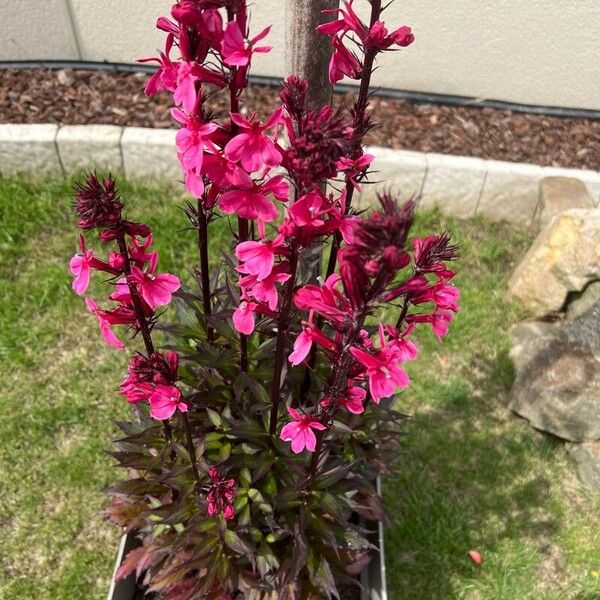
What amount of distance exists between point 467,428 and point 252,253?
245 cm

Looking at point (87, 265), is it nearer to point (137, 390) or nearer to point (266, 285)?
point (137, 390)

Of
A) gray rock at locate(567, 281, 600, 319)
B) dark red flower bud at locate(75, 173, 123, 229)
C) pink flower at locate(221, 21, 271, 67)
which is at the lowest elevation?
gray rock at locate(567, 281, 600, 319)

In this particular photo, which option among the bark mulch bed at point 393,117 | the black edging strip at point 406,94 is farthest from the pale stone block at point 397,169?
the black edging strip at point 406,94

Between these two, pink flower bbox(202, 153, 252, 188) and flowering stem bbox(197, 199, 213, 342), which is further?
flowering stem bbox(197, 199, 213, 342)

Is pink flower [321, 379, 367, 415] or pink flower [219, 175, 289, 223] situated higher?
pink flower [219, 175, 289, 223]


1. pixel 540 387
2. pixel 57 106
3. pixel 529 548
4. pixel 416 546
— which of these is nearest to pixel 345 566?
pixel 416 546

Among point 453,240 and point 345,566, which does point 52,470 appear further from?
point 453,240

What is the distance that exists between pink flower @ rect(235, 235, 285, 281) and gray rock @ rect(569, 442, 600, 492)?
264cm

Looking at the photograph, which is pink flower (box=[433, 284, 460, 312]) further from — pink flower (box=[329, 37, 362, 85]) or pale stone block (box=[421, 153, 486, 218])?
pale stone block (box=[421, 153, 486, 218])

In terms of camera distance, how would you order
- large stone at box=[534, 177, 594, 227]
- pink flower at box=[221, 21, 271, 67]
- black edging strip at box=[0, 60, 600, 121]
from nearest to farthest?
1. pink flower at box=[221, 21, 271, 67]
2. large stone at box=[534, 177, 594, 227]
3. black edging strip at box=[0, 60, 600, 121]

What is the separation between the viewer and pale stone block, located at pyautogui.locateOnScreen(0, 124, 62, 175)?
168 inches

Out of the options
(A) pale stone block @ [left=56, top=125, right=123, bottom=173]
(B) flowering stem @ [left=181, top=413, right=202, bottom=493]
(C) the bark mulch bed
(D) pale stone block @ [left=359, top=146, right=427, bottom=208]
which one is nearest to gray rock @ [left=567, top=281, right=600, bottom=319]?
(D) pale stone block @ [left=359, top=146, right=427, bottom=208]

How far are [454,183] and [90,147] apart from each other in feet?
7.89

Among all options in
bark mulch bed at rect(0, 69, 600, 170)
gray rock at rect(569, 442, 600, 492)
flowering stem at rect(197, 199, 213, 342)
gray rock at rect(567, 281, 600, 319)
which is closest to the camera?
flowering stem at rect(197, 199, 213, 342)
